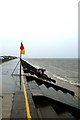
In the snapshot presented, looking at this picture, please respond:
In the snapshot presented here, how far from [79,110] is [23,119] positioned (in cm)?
724

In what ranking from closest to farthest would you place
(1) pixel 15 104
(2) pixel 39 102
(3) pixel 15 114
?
1. (3) pixel 15 114
2. (1) pixel 15 104
3. (2) pixel 39 102

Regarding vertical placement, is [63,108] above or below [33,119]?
below

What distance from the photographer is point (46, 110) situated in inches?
492

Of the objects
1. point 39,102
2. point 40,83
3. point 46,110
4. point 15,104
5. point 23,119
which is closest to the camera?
point 23,119

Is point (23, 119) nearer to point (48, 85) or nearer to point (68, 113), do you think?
point (68, 113)

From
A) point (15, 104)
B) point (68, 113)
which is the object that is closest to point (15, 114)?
point (15, 104)

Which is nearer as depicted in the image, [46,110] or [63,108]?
[46,110]

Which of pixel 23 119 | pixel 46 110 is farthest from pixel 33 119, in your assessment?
pixel 46 110

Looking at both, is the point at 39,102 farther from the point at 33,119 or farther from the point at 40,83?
the point at 40,83

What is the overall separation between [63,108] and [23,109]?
18.7 feet

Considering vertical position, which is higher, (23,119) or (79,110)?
(23,119)

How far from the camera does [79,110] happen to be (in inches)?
552

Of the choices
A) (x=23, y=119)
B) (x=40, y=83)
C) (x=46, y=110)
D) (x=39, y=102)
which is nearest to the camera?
(x=23, y=119)

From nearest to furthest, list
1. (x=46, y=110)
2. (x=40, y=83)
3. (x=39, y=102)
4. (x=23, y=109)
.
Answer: (x=23, y=109)
(x=46, y=110)
(x=39, y=102)
(x=40, y=83)
